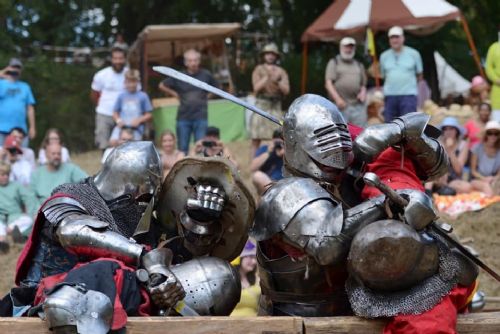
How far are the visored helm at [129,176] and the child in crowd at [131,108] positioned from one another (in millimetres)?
5677

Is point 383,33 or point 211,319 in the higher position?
point 211,319

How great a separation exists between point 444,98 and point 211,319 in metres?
12.9

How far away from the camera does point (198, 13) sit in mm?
20172

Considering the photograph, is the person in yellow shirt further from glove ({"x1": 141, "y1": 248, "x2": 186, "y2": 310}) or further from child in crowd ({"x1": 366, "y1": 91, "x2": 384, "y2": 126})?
child in crowd ({"x1": 366, "y1": 91, "x2": 384, "y2": 126})

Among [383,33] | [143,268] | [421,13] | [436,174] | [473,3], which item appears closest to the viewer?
[143,268]

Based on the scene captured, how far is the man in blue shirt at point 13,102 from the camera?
10.5m

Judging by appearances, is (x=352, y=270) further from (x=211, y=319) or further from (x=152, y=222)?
(x=152, y=222)

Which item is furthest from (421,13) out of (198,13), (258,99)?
(198,13)

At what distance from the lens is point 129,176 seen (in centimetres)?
493

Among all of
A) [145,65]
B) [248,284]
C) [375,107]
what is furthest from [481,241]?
[145,65]

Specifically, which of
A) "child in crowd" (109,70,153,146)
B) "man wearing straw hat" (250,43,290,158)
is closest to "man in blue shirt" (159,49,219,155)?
"child in crowd" (109,70,153,146)

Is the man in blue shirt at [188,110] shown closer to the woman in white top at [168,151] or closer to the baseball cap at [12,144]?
the woman in white top at [168,151]

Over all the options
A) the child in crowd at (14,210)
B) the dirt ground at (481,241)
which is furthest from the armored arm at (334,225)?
the child in crowd at (14,210)

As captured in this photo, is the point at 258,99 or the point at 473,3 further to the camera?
the point at 473,3
